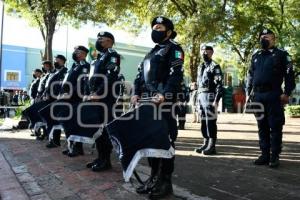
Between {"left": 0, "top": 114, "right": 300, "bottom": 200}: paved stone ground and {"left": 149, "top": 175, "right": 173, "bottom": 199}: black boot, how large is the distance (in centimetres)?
13

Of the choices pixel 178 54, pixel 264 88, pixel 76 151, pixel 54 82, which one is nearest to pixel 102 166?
pixel 76 151

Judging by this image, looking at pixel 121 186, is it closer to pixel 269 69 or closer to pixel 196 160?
pixel 196 160

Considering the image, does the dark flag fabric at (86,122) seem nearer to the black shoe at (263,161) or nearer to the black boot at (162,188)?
the black boot at (162,188)

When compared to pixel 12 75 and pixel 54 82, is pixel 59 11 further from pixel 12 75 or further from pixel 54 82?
pixel 12 75

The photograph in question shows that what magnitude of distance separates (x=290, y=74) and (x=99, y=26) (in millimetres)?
11783

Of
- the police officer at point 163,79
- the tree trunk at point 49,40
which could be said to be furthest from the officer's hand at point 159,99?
the tree trunk at point 49,40

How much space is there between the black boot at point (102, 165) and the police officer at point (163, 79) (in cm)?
142

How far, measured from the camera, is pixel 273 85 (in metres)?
6.17

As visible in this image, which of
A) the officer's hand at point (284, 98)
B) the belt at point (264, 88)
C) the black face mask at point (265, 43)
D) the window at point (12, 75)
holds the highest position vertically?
the window at point (12, 75)

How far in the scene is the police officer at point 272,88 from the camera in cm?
612

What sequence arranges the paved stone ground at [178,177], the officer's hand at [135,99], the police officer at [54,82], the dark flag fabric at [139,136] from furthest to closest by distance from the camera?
1. the police officer at [54,82]
2. the officer's hand at [135,99]
3. the paved stone ground at [178,177]
4. the dark flag fabric at [139,136]

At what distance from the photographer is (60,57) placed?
9289mm

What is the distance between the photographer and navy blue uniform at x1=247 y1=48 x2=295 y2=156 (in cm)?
612

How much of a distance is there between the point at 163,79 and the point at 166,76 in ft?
0.16
